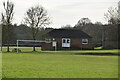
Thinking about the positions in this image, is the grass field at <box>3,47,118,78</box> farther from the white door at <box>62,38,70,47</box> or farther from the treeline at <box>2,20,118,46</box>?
the white door at <box>62,38,70,47</box>

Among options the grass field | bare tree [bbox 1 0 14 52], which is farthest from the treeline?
the grass field

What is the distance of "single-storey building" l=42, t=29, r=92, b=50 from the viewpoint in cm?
5791

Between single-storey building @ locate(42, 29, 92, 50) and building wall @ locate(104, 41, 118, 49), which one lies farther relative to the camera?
building wall @ locate(104, 41, 118, 49)

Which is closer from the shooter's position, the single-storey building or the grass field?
the grass field

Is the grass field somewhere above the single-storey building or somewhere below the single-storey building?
below

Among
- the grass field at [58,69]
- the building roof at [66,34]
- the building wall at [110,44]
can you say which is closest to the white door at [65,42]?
the building roof at [66,34]

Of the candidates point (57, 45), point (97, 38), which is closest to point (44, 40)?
point (57, 45)

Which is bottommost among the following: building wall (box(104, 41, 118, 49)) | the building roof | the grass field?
the grass field

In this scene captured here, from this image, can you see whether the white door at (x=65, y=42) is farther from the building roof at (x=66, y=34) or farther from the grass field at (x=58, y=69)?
the grass field at (x=58, y=69)

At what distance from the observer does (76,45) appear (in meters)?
59.5

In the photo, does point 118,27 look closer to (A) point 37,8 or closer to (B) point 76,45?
(B) point 76,45

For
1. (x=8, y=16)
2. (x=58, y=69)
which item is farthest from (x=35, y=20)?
(x=58, y=69)

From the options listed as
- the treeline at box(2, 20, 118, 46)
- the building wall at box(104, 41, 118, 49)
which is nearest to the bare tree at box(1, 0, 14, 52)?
the treeline at box(2, 20, 118, 46)

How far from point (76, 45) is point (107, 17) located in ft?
44.9
